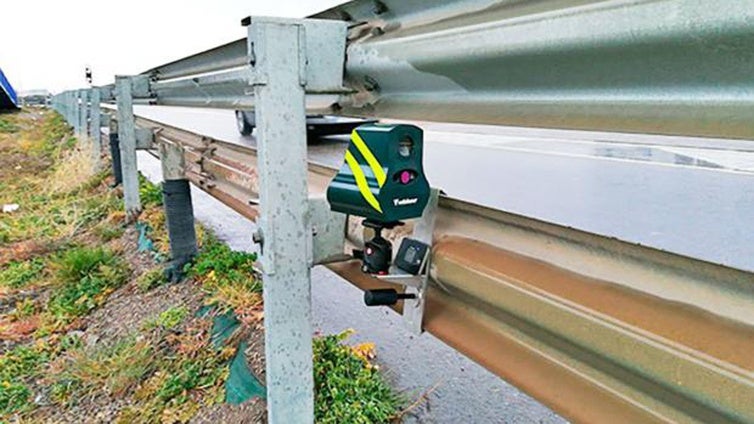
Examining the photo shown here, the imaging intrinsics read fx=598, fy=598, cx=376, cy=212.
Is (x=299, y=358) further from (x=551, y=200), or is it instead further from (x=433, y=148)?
(x=433, y=148)

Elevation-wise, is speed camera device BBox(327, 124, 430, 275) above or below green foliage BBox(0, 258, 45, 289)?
above

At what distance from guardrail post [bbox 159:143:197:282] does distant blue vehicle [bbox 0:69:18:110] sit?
2080cm

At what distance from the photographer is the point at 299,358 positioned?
162 centimetres

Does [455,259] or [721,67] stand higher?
[721,67]

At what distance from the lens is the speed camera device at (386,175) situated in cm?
129

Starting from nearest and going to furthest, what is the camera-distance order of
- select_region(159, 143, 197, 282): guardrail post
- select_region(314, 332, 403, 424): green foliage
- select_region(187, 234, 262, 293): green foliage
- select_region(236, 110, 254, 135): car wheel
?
select_region(314, 332, 403, 424): green foliage, select_region(187, 234, 262, 293): green foliage, select_region(159, 143, 197, 282): guardrail post, select_region(236, 110, 254, 135): car wheel

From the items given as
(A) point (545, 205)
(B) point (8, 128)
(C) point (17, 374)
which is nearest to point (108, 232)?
(C) point (17, 374)

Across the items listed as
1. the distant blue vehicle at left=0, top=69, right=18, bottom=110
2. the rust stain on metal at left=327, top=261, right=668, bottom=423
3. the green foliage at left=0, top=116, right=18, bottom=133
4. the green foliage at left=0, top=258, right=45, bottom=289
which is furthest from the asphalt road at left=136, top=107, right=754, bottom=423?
the distant blue vehicle at left=0, top=69, right=18, bottom=110

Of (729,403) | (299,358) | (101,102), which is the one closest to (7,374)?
(299,358)

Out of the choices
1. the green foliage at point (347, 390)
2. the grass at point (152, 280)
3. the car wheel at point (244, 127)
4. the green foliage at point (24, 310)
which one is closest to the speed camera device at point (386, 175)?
the green foliage at point (347, 390)

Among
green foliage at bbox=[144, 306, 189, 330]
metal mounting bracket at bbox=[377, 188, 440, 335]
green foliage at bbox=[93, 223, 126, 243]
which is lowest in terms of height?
green foliage at bbox=[93, 223, 126, 243]

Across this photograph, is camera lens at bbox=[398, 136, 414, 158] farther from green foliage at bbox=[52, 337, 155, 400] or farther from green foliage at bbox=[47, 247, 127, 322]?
green foliage at bbox=[47, 247, 127, 322]

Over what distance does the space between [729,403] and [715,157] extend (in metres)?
7.38

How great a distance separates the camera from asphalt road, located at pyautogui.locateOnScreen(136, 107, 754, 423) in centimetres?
206
